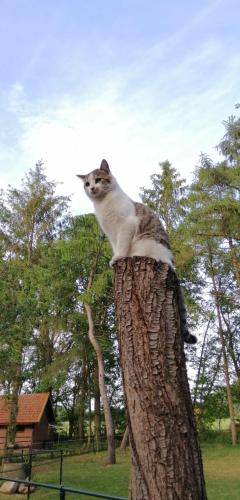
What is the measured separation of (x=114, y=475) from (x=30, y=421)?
484 inches

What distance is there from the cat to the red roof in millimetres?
22070

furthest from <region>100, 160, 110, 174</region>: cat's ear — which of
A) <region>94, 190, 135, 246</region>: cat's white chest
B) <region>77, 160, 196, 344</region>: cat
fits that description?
<region>94, 190, 135, 246</region>: cat's white chest

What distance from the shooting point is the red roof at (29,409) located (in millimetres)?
24425

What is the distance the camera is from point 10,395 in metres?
18.3

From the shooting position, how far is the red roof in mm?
24425

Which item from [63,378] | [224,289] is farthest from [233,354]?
[63,378]

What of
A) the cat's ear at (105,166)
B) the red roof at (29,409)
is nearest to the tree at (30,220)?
the red roof at (29,409)

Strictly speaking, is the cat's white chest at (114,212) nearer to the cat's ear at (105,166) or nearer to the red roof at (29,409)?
the cat's ear at (105,166)

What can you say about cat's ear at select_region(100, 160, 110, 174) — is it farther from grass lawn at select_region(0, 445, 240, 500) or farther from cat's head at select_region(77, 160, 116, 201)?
grass lawn at select_region(0, 445, 240, 500)

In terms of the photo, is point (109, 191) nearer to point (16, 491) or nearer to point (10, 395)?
point (16, 491)

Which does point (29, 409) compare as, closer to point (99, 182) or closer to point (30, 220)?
point (30, 220)

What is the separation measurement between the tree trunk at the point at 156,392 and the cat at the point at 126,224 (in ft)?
0.65

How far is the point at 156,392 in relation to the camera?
2.11m

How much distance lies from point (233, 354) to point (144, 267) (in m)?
27.5
